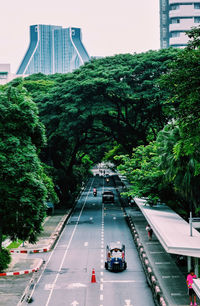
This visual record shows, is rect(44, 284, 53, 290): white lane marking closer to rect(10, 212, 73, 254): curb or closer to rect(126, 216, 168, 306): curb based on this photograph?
rect(126, 216, 168, 306): curb

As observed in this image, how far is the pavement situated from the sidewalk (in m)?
6.67

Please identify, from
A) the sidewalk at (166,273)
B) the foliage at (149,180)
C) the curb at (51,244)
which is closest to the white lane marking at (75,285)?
the sidewalk at (166,273)

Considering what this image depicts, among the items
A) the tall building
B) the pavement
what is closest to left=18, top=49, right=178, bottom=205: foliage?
the pavement

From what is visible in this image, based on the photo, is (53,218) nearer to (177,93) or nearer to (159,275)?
(159,275)

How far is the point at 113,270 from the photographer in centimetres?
2706

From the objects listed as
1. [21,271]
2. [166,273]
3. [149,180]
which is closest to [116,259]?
[166,273]

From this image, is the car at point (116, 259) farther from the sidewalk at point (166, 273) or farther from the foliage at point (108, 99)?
the foliage at point (108, 99)

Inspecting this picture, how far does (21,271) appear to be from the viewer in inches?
1030

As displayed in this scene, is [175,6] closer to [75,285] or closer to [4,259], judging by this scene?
[4,259]

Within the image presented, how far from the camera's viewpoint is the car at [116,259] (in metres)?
27.0

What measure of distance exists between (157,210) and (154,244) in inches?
110

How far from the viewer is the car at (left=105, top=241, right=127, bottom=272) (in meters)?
27.0

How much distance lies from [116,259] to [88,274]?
1882mm

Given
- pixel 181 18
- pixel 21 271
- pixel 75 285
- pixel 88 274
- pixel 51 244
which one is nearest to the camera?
pixel 75 285
